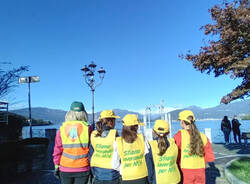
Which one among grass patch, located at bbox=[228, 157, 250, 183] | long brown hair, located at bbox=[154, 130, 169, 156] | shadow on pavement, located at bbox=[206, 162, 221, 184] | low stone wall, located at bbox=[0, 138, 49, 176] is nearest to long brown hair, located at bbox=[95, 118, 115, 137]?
long brown hair, located at bbox=[154, 130, 169, 156]

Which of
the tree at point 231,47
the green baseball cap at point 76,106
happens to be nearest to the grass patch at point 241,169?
the tree at point 231,47

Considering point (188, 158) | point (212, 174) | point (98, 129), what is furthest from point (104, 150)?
point (212, 174)

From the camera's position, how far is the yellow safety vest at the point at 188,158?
2986mm

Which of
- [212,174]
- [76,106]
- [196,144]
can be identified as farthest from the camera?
[212,174]

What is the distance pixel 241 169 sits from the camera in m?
5.12

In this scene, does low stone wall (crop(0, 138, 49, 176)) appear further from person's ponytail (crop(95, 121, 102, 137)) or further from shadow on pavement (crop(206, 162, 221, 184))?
shadow on pavement (crop(206, 162, 221, 184))

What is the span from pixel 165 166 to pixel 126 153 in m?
0.59

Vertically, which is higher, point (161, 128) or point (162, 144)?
point (161, 128)

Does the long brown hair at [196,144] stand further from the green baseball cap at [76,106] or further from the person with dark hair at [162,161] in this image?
the green baseball cap at [76,106]

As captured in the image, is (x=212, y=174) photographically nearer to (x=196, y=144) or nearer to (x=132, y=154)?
(x=196, y=144)

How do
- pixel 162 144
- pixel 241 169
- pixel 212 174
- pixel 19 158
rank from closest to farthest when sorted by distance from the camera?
pixel 162 144, pixel 241 169, pixel 212 174, pixel 19 158

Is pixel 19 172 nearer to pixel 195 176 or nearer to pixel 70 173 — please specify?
pixel 70 173

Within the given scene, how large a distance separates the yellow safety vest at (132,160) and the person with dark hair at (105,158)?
0.39 ft

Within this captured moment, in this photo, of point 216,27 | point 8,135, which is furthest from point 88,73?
point 216,27
